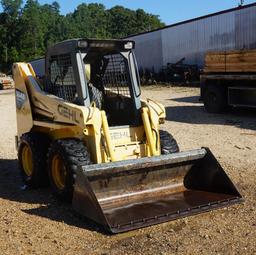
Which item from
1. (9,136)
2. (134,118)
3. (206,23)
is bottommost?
(9,136)

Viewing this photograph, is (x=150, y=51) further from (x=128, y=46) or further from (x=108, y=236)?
(x=108, y=236)

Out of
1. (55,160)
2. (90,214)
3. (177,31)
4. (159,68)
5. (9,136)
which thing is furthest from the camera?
(159,68)

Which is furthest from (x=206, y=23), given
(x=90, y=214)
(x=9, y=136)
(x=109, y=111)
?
(x=90, y=214)

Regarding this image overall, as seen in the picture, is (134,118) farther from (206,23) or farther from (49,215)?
(206,23)

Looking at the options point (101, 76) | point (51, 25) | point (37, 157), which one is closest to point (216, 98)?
point (101, 76)

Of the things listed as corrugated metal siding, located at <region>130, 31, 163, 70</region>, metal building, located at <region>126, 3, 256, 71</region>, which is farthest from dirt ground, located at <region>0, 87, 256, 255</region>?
corrugated metal siding, located at <region>130, 31, 163, 70</region>

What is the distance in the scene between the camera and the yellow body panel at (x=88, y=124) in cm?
650

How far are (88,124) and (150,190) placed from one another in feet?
3.94

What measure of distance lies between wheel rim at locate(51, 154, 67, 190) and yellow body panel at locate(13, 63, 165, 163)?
38 cm

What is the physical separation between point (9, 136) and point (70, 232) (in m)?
8.13

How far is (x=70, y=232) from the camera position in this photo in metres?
5.61

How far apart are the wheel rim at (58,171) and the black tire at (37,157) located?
58 cm

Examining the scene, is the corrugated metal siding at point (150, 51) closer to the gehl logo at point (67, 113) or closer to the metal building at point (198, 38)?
the metal building at point (198, 38)

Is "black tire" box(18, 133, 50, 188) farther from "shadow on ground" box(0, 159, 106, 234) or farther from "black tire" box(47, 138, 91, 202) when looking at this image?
"black tire" box(47, 138, 91, 202)
